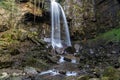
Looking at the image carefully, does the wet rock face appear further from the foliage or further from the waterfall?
the foliage

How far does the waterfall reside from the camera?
2484 centimetres

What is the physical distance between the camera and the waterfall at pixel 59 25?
24844mm

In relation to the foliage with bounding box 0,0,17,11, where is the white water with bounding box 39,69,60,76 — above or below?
below

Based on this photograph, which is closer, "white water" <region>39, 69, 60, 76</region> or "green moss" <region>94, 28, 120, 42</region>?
"white water" <region>39, 69, 60, 76</region>

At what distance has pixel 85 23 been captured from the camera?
26.5 m

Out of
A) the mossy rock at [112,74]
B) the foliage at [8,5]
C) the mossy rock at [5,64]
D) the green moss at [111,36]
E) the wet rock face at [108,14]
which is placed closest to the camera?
the mossy rock at [112,74]

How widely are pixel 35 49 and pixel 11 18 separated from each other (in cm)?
468

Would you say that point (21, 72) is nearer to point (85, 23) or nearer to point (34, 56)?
point (34, 56)

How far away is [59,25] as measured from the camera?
25.2 meters

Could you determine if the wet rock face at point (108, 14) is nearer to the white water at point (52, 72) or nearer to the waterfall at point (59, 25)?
the waterfall at point (59, 25)

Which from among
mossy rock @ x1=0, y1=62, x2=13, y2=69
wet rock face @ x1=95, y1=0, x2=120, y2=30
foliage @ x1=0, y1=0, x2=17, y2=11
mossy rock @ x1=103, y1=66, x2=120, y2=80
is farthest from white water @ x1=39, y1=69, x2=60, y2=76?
wet rock face @ x1=95, y1=0, x2=120, y2=30

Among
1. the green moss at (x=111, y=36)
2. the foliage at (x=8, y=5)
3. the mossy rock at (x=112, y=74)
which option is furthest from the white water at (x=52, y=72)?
the foliage at (x=8, y=5)

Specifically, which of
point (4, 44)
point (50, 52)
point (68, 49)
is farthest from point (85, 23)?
point (4, 44)

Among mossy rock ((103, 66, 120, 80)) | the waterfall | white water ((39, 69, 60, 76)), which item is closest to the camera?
mossy rock ((103, 66, 120, 80))
